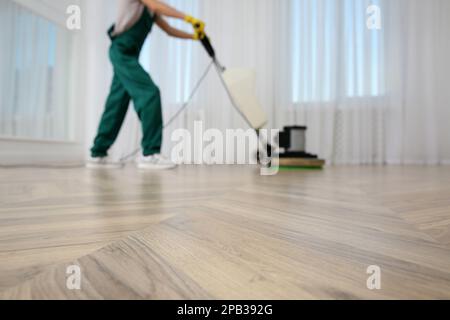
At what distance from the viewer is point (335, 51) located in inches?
89.7

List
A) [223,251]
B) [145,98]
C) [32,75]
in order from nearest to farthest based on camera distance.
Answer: [223,251] → [145,98] → [32,75]

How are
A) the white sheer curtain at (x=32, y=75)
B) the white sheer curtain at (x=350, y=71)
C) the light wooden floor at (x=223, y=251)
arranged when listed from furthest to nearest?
the white sheer curtain at (x=350, y=71) → the white sheer curtain at (x=32, y=75) → the light wooden floor at (x=223, y=251)

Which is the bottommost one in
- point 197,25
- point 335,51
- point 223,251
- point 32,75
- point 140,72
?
point 223,251

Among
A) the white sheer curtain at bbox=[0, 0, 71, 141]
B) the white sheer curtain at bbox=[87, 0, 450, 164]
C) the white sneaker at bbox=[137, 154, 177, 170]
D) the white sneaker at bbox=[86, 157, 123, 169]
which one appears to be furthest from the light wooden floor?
the white sheer curtain at bbox=[87, 0, 450, 164]

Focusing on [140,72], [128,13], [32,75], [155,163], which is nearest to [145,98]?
[140,72]

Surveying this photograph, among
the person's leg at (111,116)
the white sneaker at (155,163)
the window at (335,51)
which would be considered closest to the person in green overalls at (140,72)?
the white sneaker at (155,163)

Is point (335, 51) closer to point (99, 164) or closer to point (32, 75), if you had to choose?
point (99, 164)

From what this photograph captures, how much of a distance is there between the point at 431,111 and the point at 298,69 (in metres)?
1.07

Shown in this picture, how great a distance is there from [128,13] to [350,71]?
1.71 m

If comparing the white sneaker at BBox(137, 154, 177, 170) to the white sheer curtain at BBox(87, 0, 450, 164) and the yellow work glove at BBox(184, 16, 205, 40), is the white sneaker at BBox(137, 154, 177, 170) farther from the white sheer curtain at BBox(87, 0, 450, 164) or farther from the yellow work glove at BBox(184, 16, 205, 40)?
the white sheer curtain at BBox(87, 0, 450, 164)

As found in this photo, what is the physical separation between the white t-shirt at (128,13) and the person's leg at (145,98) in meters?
0.15

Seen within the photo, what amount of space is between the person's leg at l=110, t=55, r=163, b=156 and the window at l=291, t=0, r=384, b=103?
1332 mm

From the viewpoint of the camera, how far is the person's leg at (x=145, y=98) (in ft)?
4.69

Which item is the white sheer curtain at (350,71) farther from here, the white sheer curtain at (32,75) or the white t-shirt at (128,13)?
the white sheer curtain at (32,75)
